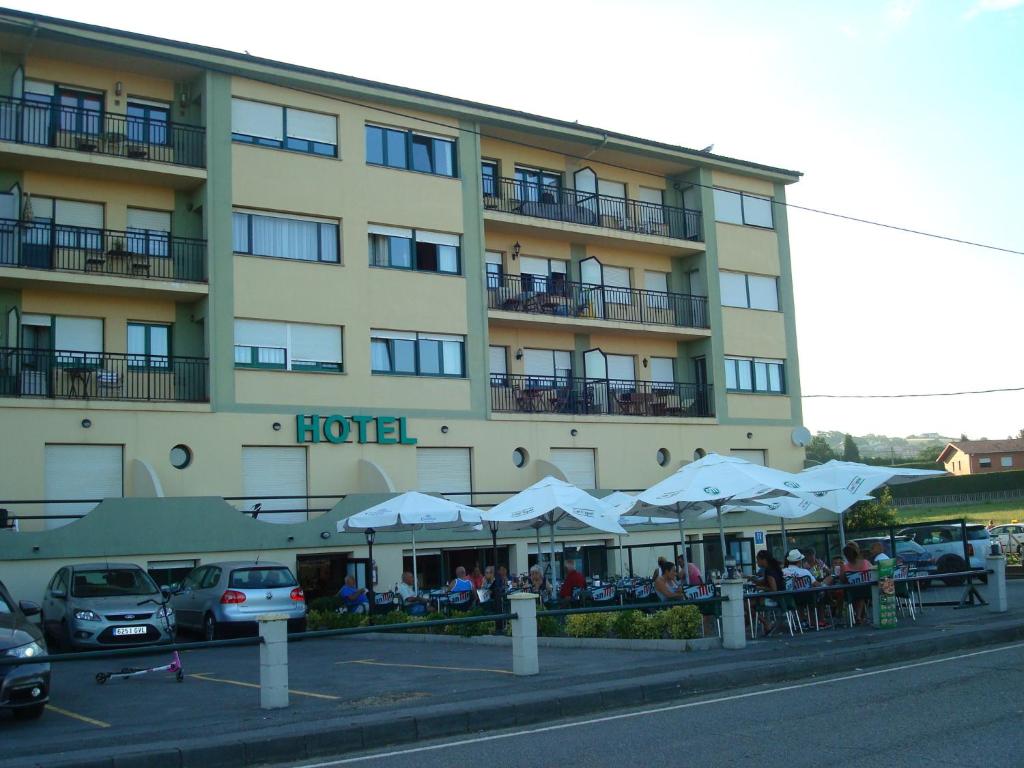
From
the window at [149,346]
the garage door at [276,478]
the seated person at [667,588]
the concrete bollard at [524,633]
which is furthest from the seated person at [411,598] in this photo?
the window at [149,346]

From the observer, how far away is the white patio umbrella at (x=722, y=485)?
741 inches

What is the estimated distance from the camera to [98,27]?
1035 inches

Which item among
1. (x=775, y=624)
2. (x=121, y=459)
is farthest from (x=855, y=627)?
(x=121, y=459)

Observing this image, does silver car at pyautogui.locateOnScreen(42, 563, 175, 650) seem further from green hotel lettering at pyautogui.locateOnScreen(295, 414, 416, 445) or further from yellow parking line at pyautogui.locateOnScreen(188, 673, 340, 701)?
green hotel lettering at pyautogui.locateOnScreen(295, 414, 416, 445)

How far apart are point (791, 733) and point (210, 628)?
1373 centimetres

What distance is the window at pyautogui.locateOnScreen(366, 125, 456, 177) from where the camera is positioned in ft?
101

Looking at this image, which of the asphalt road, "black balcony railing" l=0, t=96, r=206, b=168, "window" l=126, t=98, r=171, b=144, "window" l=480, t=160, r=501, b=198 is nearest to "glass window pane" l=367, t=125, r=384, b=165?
"window" l=480, t=160, r=501, b=198

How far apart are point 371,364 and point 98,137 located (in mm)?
9041

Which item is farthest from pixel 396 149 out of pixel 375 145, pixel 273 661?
pixel 273 661

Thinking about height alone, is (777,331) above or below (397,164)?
below

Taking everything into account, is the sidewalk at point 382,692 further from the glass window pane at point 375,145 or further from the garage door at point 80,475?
the glass window pane at point 375,145

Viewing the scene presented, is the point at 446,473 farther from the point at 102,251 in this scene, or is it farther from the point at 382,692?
the point at 382,692

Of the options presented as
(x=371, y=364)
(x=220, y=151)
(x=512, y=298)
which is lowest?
(x=371, y=364)

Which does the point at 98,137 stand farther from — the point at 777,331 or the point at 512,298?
the point at 777,331
